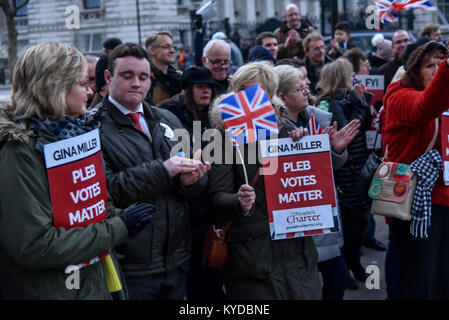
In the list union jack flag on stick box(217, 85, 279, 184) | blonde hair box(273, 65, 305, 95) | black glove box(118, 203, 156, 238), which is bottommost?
black glove box(118, 203, 156, 238)


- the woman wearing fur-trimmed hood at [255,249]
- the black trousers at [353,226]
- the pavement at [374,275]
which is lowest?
the pavement at [374,275]

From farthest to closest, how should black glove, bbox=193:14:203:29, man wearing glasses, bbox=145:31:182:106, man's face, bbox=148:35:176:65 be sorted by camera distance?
black glove, bbox=193:14:203:29 → man's face, bbox=148:35:176:65 → man wearing glasses, bbox=145:31:182:106

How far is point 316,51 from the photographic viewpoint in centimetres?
747

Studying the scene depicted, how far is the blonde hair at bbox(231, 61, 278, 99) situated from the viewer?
12.0 feet

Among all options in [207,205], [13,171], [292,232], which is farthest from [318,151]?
[13,171]

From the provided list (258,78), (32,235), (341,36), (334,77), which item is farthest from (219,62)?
(341,36)

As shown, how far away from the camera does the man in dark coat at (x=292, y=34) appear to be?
8.56m

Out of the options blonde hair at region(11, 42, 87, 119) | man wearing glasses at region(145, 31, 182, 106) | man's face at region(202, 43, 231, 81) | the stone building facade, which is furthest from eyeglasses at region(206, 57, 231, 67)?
the stone building facade

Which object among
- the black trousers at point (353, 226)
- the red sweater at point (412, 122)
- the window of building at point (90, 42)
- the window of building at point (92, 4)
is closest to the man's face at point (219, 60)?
the black trousers at point (353, 226)

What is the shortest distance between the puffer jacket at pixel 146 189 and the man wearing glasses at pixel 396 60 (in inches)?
202

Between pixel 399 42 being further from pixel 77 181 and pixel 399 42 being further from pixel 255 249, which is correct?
pixel 77 181

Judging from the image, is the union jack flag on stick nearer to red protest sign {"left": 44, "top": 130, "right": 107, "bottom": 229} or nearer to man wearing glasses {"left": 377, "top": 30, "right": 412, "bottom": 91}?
red protest sign {"left": 44, "top": 130, "right": 107, "bottom": 229}

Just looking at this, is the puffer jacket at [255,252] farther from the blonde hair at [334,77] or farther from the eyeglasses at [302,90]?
the blonde hair at [334,77]

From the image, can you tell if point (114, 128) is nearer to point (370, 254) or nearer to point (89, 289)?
point (89, 289)
